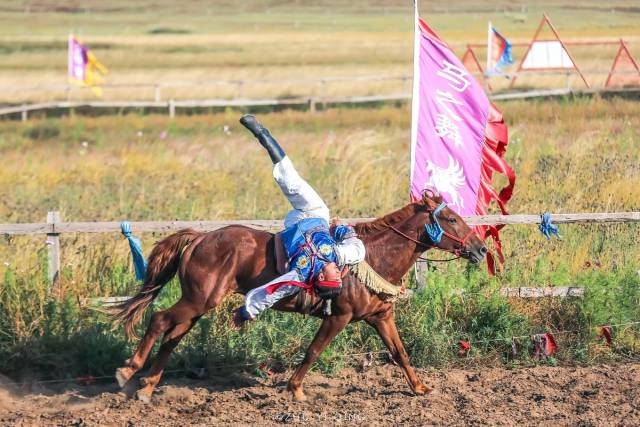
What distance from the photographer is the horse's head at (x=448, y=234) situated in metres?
8.34

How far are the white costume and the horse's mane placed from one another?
0.88ft

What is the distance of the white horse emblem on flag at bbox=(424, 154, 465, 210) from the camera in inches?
386

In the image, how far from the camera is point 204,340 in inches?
363

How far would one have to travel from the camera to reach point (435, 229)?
328 inches

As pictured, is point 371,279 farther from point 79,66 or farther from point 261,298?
point 79,66

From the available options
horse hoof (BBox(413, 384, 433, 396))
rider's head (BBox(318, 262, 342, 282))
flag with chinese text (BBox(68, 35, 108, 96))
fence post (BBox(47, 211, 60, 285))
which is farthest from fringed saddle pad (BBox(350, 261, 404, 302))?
flag with chinese text (BBox(68, 35, 108, 96))

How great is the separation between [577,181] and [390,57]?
123 ft

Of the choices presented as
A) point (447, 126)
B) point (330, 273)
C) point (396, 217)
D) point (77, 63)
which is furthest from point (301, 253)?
point (77, 63)

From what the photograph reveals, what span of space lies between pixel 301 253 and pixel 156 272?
1234mm

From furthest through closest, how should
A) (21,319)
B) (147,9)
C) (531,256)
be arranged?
(147,9)
(531,256)
(21,319)

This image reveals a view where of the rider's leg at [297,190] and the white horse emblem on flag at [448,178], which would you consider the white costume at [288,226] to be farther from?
the white horse emblem on flag at [448,178]

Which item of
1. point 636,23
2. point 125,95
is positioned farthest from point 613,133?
point 125,95

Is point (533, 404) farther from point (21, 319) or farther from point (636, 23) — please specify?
point (636, 23)

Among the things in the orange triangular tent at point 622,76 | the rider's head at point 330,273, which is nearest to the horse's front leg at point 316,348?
the rider's head at point 330,273
